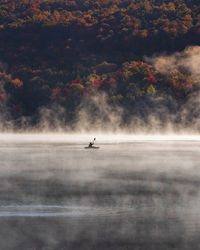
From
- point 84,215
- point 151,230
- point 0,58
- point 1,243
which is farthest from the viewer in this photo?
point 0,58

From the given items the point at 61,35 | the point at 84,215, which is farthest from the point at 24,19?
the point at 84,215

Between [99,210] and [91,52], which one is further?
[91,52]

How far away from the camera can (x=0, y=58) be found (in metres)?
149

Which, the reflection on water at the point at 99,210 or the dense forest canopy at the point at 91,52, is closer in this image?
the reflection on water at the point at 99,210

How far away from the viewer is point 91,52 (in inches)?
5915

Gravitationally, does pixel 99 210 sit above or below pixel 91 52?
below

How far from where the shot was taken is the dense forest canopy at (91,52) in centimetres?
11850

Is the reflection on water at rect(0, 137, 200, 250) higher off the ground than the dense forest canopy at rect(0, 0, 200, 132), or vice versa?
the dense forest canopy at rect(0, 0, 200, 132)

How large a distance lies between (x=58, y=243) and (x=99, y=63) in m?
130

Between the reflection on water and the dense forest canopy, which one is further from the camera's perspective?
the dense forest canopy

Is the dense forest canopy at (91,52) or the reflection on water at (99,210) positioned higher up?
the dense forest canopy at (91,52)

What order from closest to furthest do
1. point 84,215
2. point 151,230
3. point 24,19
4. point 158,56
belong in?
point 151,230 < point 84,215 < point 158,56 < point 24,19

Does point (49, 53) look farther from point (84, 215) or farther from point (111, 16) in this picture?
point (84, 215)

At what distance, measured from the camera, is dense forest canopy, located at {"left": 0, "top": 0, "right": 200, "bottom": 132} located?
4665 inches
